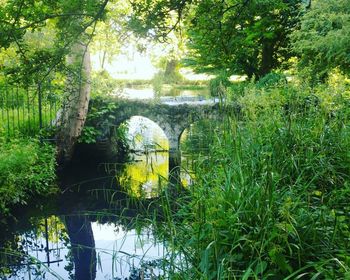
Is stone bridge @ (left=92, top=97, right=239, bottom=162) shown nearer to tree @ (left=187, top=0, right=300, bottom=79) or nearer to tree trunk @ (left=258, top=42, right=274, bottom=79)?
tree @ (left=187, top=0, right=300, bottom=79)

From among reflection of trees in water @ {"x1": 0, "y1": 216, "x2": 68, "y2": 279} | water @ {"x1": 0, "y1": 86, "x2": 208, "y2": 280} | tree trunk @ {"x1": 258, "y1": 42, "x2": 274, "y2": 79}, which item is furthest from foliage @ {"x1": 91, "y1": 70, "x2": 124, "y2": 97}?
reflection of trees in water @ {"x1": 0, "y1": 216, "x2": 68, "y2": 279}

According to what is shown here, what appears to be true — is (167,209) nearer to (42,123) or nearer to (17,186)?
(17,186)

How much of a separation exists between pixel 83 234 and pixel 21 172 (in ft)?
5.13

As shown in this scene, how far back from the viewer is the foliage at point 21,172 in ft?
22.9

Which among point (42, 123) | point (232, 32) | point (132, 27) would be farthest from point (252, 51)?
point (132, 27)

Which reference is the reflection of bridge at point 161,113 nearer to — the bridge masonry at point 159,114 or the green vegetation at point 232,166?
the bridge masonry at point 159,114

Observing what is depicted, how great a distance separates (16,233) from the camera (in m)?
6.93

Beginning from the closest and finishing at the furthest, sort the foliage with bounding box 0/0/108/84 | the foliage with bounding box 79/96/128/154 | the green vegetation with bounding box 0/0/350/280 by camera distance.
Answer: the green vegetation with bounding box 0/0/350/280 < the foliage with bounding box 0/0/108/84 < the foliage with bounding box 79/96/128/154

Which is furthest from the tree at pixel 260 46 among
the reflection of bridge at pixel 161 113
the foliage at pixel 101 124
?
the foliage at pixel 101 124

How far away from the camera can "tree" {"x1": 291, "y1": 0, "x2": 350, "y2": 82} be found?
8188mm

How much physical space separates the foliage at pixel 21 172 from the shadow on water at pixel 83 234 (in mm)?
298

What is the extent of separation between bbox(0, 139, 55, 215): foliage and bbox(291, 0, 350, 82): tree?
17.8 feet

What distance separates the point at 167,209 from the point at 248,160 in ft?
3.57

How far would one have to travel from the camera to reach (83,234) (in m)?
6.99
